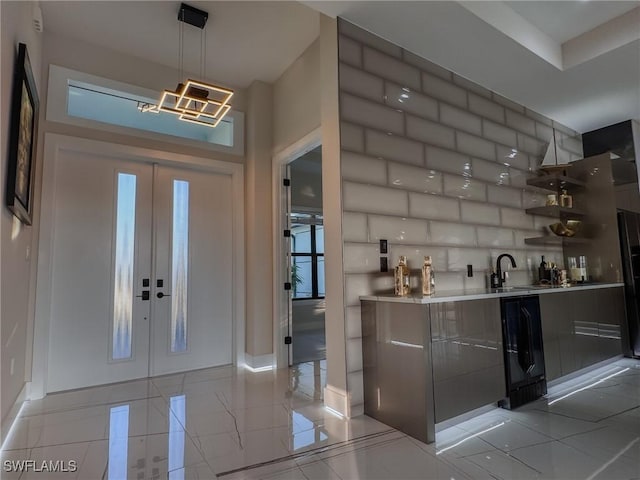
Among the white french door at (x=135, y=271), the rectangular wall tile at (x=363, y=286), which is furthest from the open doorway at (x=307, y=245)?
the rectangular wall tile at (x=363, y=286)

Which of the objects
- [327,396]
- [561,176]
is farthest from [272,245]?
[561,176]

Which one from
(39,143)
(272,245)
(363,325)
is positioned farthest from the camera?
(272,245)

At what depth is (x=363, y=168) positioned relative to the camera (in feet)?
9.57

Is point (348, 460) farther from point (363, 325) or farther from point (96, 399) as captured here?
point (96, 399)

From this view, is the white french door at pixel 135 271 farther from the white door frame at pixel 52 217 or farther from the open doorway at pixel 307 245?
the open doorway at pixel 307 245

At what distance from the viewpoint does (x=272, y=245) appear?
430 cm

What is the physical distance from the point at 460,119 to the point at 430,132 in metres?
0.53

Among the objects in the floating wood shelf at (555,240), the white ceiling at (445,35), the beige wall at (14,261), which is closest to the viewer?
the beige wall at (14,261)

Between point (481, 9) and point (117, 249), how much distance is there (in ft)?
13.6

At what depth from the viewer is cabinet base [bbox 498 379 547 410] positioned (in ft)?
9.00

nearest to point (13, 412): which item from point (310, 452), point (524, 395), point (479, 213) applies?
point (310, 452)

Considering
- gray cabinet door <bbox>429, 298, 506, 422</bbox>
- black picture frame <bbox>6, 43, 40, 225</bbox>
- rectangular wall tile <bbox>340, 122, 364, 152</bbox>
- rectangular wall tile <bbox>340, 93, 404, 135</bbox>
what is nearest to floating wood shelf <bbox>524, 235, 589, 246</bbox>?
gray cabinet door <bbox>429, 298, 506, 422</bbox>

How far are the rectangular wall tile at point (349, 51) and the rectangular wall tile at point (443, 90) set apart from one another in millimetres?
784

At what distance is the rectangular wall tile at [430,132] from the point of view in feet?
10.6
